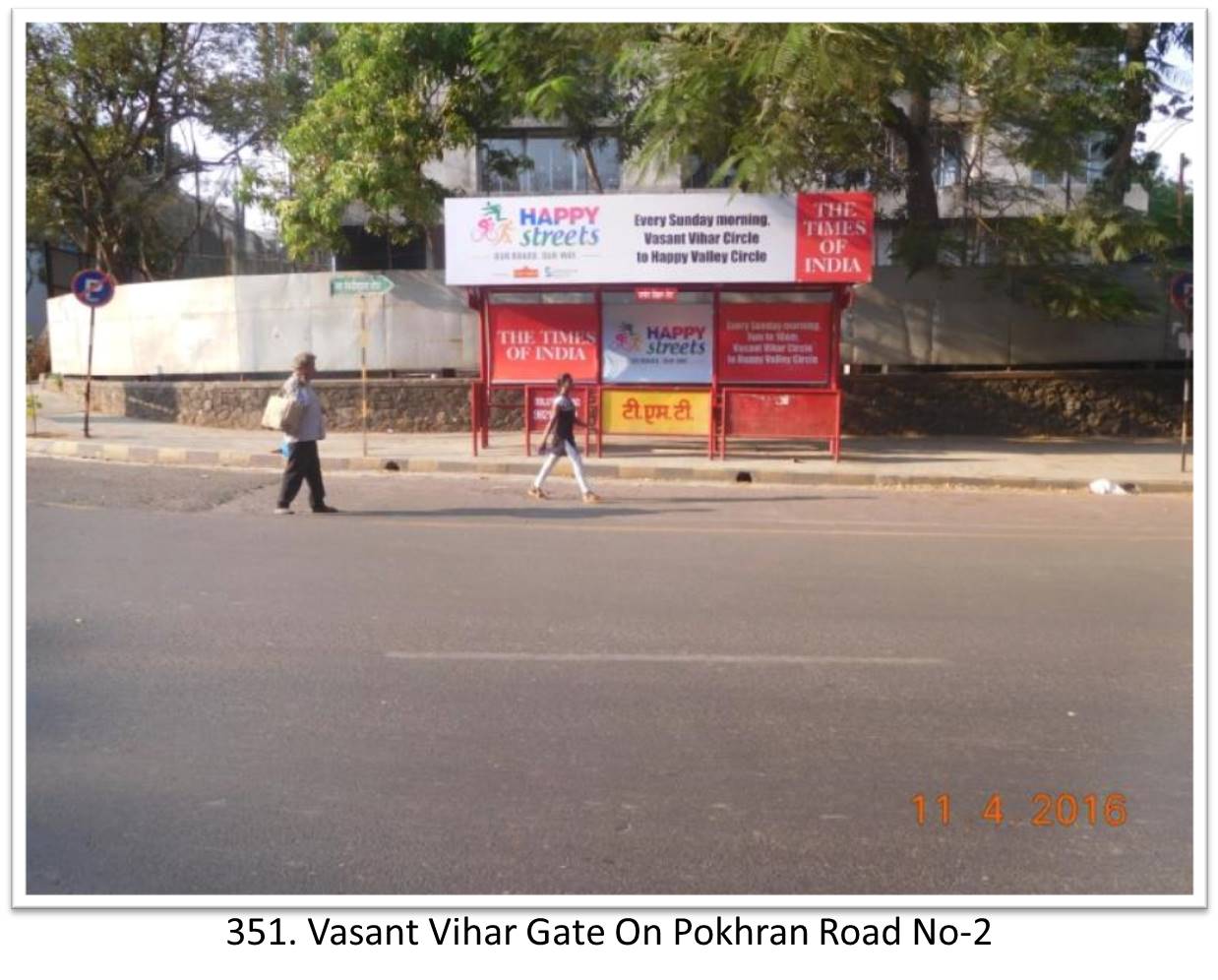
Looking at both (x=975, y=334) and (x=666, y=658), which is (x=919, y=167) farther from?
(x=666, y=658)

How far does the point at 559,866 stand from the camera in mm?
4238

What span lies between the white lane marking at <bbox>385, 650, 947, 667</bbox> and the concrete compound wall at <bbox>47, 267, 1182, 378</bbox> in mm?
14759

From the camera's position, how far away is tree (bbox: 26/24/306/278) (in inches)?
967

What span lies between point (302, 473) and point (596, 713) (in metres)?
6.94

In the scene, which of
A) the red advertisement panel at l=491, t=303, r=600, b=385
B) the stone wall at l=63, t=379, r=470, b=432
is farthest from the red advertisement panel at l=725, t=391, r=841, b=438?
the stone wall at l=63, t=379, r=470, b=432

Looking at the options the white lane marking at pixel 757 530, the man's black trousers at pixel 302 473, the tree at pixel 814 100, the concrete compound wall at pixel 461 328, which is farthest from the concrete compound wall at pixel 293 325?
the white lane marking at pixel 757 530

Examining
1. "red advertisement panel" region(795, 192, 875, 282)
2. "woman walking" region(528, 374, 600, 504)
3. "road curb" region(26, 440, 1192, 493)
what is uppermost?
"red advertisement panel" region(795, 192, 875, 282)

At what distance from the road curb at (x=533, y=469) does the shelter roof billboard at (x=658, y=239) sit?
8.61 ft

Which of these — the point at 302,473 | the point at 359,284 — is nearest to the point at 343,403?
the point at 359,284

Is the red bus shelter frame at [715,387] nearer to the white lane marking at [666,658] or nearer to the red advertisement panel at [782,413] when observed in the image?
the red advertisement panel at [782,413]

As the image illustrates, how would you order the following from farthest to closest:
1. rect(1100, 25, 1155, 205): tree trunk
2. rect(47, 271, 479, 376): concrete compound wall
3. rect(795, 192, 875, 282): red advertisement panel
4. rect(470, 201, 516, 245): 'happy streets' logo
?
1. rect(47, 271, 479, 376): concrete compound wall
2. rect(1100, 25, 1155, 205): tree trunk
3. rect(470, 201, 516, 245): 'happy streets' logo
4. rect(795, 192, 875, 282): red advertisement panel

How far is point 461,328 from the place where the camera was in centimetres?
2128

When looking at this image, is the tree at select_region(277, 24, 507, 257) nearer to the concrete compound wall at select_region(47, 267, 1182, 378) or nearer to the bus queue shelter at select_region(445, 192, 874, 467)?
the concrete compound wall at select_region(47, 267, 1182, 378)
